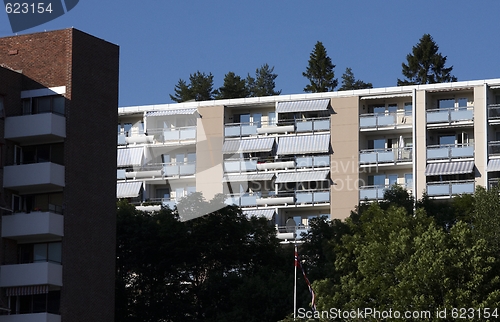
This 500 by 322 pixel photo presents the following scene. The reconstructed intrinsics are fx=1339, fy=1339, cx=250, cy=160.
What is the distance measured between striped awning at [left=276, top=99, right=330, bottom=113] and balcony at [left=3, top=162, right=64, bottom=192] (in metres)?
38.0

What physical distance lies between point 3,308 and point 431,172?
4263 cm

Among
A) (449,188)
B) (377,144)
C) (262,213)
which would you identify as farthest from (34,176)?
(377,144)

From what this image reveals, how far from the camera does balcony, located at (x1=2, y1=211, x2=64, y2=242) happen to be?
62.2 m

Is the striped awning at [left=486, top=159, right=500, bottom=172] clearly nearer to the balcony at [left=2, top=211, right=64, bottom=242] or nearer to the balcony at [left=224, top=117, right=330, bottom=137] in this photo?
the balcony at [left=224, top=117, right=330, bottom=137]

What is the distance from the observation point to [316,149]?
98.5 metres

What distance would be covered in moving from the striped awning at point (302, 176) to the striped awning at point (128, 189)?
1077 cm

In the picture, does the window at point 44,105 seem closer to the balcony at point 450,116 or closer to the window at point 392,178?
the window at point 392,178

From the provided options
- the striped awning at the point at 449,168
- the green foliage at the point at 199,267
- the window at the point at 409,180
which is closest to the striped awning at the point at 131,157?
the window at the point at 409,180

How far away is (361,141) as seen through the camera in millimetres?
98688

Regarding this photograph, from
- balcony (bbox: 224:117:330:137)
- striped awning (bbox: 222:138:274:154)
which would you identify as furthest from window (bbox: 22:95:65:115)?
balcony (bbox: 224:117:330:137)

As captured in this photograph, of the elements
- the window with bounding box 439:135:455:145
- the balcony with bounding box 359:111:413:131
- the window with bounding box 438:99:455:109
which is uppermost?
the window with bounding box 438:99:455:109

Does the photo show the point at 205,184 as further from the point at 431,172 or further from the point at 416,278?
the point at 416,278

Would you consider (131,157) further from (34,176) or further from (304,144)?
(34,176)

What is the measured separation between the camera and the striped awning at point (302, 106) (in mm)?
98625
